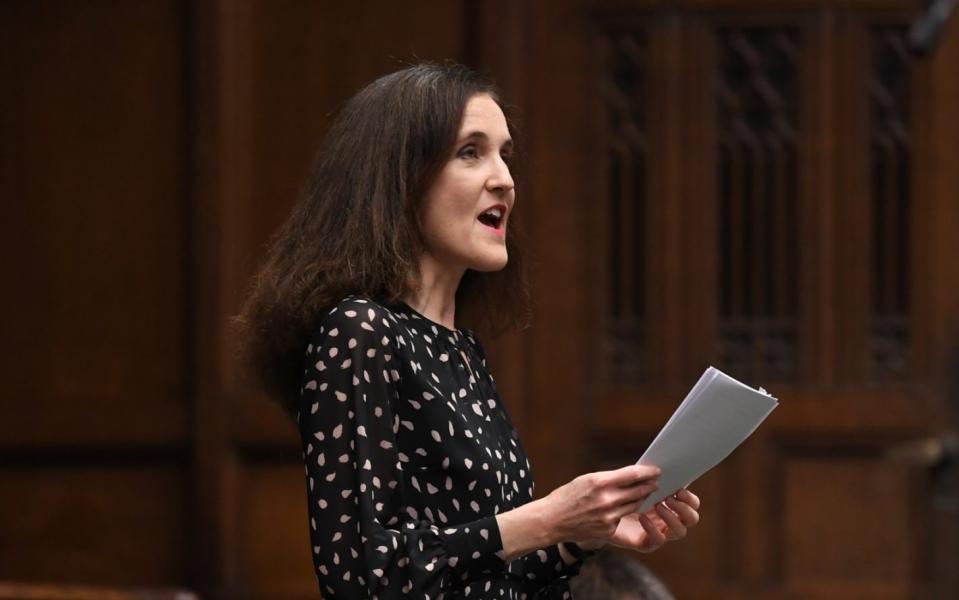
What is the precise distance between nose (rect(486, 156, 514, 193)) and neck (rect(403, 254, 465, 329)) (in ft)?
0.38

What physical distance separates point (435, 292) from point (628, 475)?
38cm

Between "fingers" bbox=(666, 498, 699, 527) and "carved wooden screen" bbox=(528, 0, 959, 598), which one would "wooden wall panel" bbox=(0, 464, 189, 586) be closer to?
"carved wooden screen" bbox=(528, 0, 959, 598)

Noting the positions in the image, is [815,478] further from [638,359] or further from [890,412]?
[638,359]

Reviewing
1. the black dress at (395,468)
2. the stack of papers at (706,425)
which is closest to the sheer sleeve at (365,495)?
the black dress at (395,468)

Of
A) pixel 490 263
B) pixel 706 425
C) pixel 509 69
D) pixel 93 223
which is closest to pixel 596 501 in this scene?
pixel 706 425

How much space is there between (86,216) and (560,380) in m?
1.46

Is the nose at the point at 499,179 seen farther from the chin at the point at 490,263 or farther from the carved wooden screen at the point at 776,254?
the carved wooden screen at the point at 776,254

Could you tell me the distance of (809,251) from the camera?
532 cm

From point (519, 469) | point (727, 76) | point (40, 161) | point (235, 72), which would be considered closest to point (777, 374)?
point (727, 76)

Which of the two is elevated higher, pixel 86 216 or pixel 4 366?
pixel 86 216

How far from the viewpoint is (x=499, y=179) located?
2.26 meters

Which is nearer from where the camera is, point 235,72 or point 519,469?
point 519,469

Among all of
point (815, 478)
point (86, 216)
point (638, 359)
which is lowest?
point (815, 478)

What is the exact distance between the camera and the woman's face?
2246 millimetres
